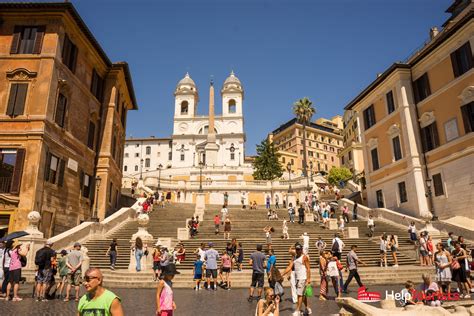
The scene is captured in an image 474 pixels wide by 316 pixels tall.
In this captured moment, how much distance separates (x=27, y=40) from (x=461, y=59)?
2732 centimetres

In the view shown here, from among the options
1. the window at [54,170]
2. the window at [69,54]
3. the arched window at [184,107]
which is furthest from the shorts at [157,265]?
the arched window at [184,107]

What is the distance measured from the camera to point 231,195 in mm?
43375

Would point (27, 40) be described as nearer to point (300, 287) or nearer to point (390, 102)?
point (300, 287)

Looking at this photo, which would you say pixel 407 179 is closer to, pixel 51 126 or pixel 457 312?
pixel 457 312

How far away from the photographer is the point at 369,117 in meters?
30.6

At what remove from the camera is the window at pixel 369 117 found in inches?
1178

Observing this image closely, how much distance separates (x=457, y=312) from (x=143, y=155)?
92968mm

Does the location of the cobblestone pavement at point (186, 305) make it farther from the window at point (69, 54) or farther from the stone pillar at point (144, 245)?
the window at point (69, 54)

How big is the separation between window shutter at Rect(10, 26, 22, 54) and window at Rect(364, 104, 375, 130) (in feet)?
90.1

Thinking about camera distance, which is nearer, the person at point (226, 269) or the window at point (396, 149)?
the person at point (226, 269)

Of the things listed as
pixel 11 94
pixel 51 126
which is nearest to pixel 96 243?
pixel 51 126

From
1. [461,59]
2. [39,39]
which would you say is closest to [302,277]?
[461,59]

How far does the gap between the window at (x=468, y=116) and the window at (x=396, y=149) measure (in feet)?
18.7

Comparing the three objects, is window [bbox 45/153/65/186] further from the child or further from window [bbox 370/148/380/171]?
window [bbox 370/148/380/171]
